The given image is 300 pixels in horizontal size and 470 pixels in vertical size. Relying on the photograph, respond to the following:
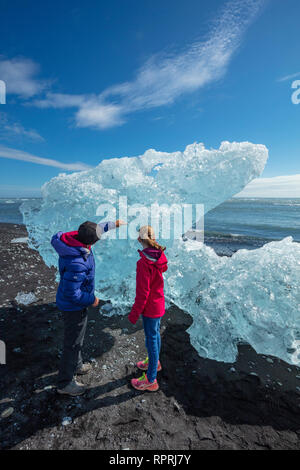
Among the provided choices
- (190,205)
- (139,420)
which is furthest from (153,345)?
(190,205)

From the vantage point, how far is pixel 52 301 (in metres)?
6.38

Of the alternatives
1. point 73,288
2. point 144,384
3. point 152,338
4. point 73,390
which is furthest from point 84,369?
point 73,288

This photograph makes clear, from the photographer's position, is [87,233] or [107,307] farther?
[107,307]

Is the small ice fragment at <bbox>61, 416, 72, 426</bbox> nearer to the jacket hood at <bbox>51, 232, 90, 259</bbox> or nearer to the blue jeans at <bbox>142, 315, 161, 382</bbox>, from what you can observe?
the blue jeans at <bbox>142, 315, 161, 382</bbox>

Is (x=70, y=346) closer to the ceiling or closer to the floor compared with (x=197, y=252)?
closer to the floor

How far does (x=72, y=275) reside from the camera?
318 centimetres

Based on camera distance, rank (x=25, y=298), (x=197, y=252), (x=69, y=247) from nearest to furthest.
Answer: (x=69, y=247) → (x=197, y=252) → (x=25, y=298)

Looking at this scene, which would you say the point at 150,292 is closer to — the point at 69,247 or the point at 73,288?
the point at 73,288

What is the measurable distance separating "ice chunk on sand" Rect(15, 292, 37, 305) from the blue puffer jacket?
368 cm

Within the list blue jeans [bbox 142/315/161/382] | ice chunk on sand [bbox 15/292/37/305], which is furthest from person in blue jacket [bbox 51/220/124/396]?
ice chunk on sand [bbox 15/292/37/305]

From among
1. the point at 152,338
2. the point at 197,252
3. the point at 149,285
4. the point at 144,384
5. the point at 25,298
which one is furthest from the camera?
the point at 25,298

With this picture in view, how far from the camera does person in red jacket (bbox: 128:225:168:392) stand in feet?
10.6

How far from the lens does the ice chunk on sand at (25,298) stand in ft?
20.4

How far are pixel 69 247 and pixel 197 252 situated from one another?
11.4 feet
